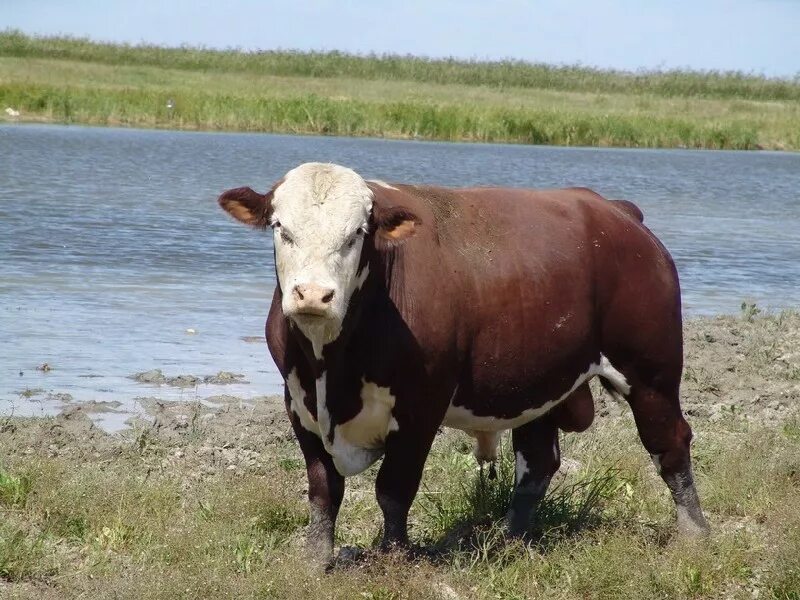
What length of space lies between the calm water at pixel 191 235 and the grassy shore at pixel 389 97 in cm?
200

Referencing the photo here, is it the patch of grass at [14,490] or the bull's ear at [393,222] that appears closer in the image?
the bull's ear at [393,222]

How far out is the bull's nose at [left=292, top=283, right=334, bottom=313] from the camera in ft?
16.1

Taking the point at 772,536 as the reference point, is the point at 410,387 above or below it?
above

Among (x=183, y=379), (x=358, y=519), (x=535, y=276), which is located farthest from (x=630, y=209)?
(x=183, y=379)

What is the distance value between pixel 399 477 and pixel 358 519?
1.06 meters

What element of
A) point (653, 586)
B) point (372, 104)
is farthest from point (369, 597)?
point (372, 104)

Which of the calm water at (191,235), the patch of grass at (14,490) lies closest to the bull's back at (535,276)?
the patch of grass at (14,490)

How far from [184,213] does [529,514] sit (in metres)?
16.5

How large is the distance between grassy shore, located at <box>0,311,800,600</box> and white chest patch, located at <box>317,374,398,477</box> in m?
0.43

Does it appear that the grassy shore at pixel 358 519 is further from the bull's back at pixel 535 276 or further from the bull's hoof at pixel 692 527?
the bull's back at pixel 535 276

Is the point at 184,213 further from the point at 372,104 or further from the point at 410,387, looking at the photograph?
the point at 372,104

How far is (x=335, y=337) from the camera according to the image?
5352 mm

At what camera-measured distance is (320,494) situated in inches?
228

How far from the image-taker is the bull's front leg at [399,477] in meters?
5.65
